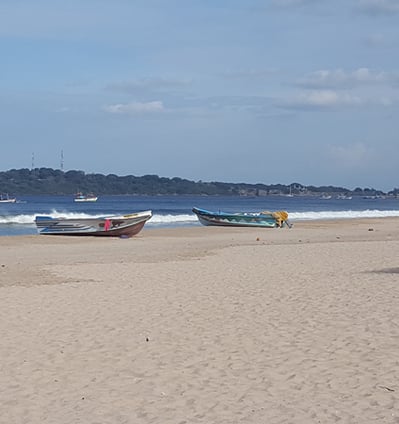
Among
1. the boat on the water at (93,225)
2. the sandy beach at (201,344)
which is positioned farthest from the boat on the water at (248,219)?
the sandy beach at (201,344)

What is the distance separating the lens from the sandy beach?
22.7 ft

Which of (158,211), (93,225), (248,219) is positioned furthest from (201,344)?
(158,211)

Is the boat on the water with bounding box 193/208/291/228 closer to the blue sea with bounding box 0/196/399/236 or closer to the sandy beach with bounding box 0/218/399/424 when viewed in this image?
the blue sea with bounding box 0/196/399/236

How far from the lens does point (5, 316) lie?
11531 millimetres

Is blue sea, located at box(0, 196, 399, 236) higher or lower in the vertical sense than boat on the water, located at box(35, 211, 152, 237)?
lower

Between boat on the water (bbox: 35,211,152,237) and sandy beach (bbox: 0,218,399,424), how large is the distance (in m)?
15.6

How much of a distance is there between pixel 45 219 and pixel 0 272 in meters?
16.3

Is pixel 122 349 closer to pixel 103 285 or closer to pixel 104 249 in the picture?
pixel 103 285

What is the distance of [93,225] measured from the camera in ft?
112

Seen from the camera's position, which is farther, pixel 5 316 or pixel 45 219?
pixel 45 219

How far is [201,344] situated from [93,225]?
25.0m

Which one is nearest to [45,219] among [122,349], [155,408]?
[122,349]

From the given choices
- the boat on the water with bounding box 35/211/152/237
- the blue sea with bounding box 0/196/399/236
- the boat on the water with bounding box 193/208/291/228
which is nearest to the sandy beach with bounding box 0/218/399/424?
the boat on the water with bounding box 35/211/152/237

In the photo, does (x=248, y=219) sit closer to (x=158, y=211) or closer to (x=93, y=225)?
(x=93, y=225)
